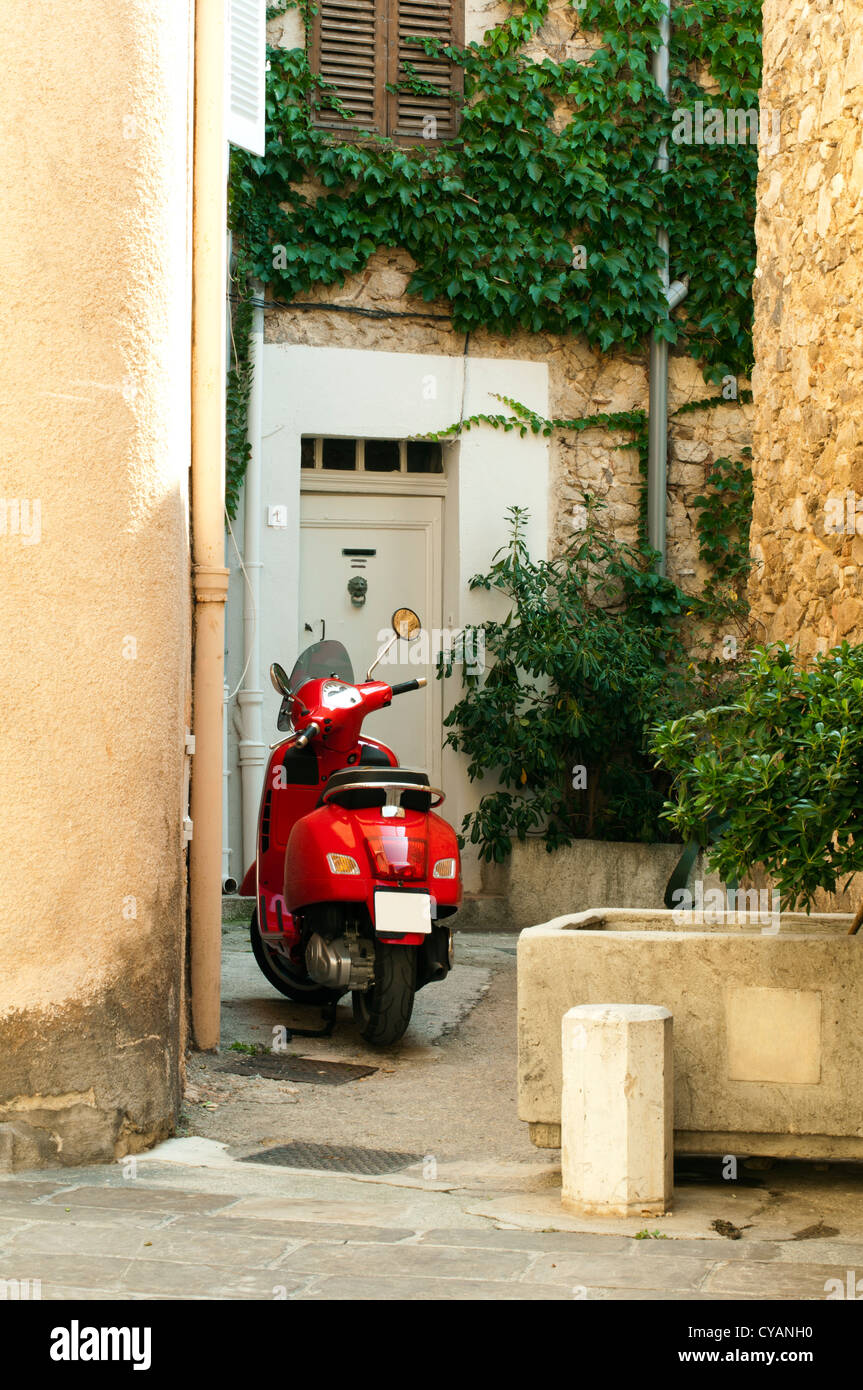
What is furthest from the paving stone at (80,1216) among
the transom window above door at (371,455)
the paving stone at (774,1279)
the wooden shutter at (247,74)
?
the transom window above door at (371,455)

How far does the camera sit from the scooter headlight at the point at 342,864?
5.59 metres

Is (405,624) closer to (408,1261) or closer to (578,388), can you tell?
(408,1261)

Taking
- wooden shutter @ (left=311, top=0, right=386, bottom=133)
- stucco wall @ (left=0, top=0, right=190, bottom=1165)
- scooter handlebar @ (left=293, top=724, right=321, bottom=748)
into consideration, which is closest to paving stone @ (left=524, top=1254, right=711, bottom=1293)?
stucco wall @ (left=0, top=0, right=190, bottom=1165)

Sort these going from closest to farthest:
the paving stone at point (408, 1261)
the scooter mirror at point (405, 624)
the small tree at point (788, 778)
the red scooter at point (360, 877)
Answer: the paving stone at point (408, 1261) → the small tree at point (788, 778) → the red scooter at point (360, 877) → the scooter mirror at point (405, 624)

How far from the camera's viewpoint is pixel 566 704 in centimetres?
920

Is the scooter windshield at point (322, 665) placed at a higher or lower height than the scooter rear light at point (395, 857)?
higher

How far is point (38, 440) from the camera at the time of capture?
397 cm

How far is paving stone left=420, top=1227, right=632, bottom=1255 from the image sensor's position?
3338 millimetres

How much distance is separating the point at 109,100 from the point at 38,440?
1008 mm

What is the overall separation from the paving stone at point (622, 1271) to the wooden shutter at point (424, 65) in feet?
27.2

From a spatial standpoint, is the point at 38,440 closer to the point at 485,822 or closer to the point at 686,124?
the point at 485,822

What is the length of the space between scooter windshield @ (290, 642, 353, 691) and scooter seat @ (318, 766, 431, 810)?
2.46 ft

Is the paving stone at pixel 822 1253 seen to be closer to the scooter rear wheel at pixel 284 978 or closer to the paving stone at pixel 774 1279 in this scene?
the paving stone at pixel 774 1279
